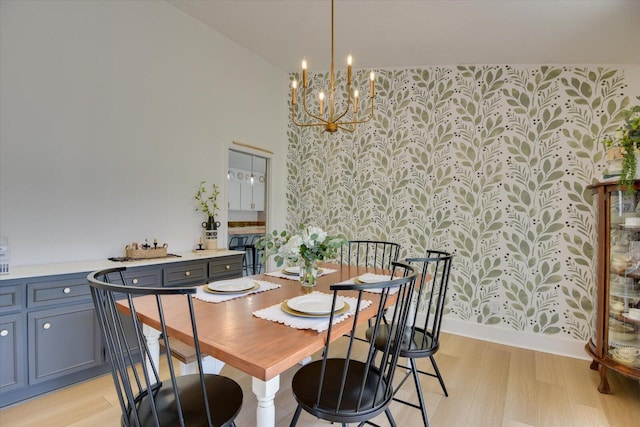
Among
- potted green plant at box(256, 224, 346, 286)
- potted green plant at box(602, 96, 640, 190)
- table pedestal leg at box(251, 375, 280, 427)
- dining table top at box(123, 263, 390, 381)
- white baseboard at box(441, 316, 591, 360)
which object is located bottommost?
white baseboard at box(441, 316, 591, 360)

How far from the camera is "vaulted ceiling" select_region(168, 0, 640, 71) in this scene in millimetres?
2266

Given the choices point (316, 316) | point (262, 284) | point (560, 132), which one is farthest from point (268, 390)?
point (560, 132)

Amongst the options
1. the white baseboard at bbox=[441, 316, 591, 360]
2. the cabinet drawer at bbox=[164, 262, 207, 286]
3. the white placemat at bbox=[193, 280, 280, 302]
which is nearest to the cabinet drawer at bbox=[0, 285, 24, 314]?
the cabinet drawer at bbox=[164, 262, 207, 286]

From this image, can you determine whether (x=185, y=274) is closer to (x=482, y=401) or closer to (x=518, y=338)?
(x=482, y=401)

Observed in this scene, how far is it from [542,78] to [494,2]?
3.64ft

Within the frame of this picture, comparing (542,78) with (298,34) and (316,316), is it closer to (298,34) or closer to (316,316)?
(298,34)

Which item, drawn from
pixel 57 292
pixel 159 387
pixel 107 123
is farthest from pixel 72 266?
pixel 159 387

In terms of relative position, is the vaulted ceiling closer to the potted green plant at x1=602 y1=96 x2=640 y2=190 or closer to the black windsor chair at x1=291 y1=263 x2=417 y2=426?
the potted green plant at x1=602 y1=96 x2=640 y2=190

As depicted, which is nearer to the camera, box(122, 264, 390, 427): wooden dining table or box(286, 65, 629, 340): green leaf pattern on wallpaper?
box(122, 264, 390, 427): wooden dining table

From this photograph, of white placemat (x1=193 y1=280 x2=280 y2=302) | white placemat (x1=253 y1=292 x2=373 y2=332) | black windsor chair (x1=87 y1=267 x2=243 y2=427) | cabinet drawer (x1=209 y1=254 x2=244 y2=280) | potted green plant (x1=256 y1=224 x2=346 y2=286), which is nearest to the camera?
black windsor chair (x1=87 y1=267 x2=243 y2=427)

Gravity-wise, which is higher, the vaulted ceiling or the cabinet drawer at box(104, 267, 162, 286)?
the vaulted ceiling

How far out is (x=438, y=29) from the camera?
9.12ft

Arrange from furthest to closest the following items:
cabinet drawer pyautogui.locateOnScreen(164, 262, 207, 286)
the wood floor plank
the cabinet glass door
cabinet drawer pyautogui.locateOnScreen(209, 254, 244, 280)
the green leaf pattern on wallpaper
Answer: cabinet drawer pyautogui.locateOnScreen(209, 254, 244, 280)
the green leaf pattern on wallpaper
cabinet drawer pyautogui.locateOnScreen(164, 262, 207, 286)
the cabinet glass door
the wood floor plank

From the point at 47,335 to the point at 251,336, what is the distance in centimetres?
174
